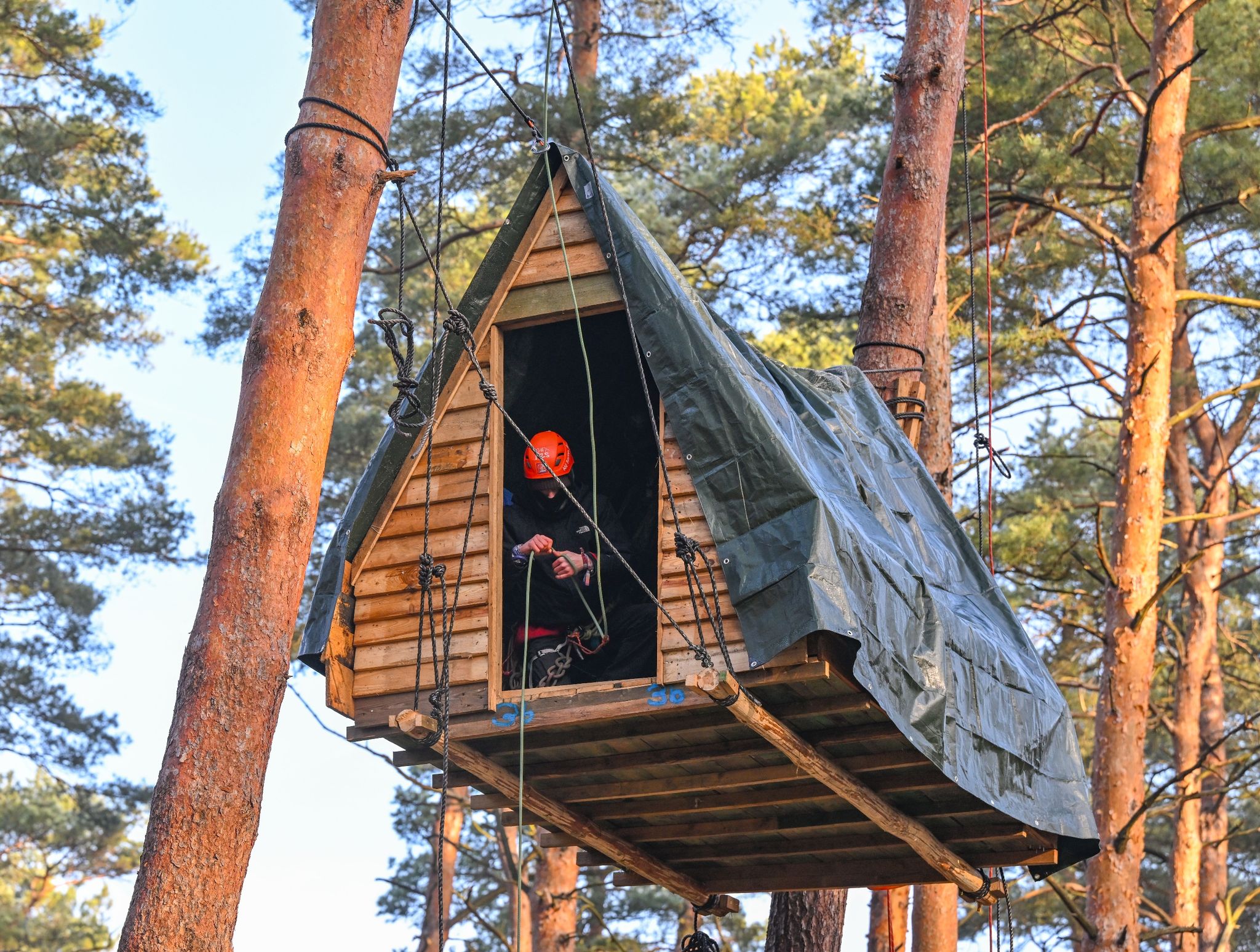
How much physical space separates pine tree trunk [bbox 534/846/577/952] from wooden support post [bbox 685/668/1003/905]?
7787mm

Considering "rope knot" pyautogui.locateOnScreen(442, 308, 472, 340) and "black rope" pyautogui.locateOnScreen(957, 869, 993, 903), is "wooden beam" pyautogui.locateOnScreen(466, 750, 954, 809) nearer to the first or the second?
"black rope" pyautogui.locateOnScreen(957, 869, 993, 903)

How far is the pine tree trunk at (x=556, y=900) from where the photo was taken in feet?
47.9

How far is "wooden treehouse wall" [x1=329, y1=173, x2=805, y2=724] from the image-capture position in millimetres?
5816

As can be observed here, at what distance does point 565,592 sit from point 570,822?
44.8 inches

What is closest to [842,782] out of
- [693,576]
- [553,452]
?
[693,576]

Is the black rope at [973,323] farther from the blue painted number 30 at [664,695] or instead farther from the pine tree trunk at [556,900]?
the pine tree trunk at [556,900]

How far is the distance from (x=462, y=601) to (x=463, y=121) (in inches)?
450

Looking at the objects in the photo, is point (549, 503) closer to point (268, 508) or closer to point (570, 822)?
point (570, 822)

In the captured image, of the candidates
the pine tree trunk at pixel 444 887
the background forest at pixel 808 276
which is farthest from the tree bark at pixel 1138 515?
the pine tree trunk at pixel 444 887

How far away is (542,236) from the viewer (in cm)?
616

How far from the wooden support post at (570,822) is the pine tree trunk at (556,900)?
662 cm

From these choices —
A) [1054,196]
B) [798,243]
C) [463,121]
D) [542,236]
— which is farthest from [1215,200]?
[542,236]

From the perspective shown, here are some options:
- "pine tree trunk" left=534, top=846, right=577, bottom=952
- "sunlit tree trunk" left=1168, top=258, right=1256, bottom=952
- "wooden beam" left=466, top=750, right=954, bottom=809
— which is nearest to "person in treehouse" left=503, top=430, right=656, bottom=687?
"wooden beam" left=466, top=750, right=954, bottom=809

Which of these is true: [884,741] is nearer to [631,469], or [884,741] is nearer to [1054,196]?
[631,469]
